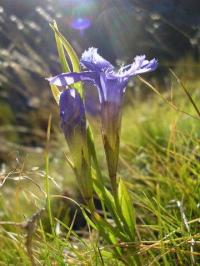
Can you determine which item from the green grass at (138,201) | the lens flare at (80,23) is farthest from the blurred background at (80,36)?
the green grass at (138,201)

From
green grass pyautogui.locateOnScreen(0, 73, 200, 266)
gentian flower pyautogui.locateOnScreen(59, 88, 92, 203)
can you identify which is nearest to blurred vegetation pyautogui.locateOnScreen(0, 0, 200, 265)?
green grass pyautogui.locateOnScreen(0, 73, 200, 266)

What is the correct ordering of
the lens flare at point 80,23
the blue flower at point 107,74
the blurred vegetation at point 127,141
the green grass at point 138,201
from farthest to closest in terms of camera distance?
the lens flare at point 80,23 < the blurred vegetation at point 127,141 < the green grass at point 138,201 < the blue flower at point 107,74

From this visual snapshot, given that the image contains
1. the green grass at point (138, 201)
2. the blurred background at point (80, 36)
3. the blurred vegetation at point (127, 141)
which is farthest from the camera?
the blurred background at point (80, 36)

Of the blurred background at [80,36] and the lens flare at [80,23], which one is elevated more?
the lens flare at [80,23]

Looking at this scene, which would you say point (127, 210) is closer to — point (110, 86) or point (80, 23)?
point (110, 86)

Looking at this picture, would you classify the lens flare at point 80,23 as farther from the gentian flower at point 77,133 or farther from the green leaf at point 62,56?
the gentian flower at point 77,133

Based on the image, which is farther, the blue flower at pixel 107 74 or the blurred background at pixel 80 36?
the blurred background at pixel 80 36

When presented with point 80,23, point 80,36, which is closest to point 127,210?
point 80,23
